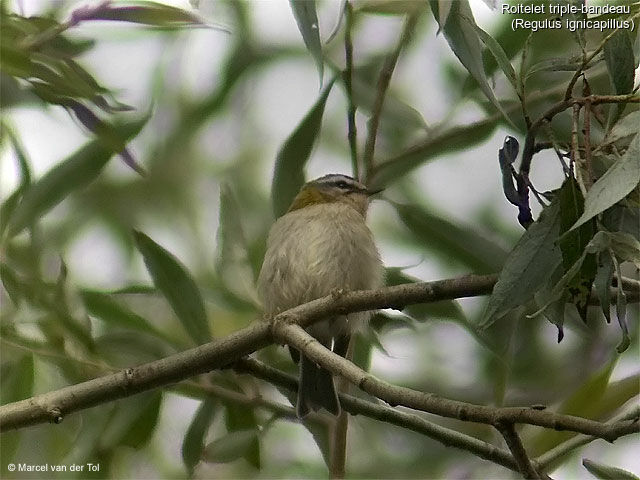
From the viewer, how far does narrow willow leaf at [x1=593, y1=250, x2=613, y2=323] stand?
81cm

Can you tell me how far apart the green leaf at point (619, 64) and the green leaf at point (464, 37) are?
0.42 ft

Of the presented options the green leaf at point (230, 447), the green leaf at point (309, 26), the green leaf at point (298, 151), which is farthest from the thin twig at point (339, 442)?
the green leaf at point (309, 26)

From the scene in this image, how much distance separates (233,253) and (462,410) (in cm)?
74

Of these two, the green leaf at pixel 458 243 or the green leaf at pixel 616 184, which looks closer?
the green leaf at pixel 616 184

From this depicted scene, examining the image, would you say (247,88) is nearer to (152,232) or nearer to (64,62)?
(152,232)

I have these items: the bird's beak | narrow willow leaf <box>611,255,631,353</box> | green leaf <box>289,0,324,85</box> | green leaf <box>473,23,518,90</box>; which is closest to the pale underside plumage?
the bird's beak

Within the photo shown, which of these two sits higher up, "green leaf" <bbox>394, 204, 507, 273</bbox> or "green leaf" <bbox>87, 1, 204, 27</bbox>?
"green leaf" <bbox>87, 1, 204, 27</bbox>

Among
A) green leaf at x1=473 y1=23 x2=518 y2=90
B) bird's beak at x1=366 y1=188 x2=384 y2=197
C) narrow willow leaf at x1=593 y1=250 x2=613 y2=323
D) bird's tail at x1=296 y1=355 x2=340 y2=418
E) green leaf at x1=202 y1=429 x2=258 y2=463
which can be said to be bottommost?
green leaf at x1=202 y1=429 x2=258 y2=463

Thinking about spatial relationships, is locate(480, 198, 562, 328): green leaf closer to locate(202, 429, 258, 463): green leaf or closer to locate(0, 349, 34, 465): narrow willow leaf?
locate(202, 429, 258, 463): green leaf

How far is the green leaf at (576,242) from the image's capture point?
867mm

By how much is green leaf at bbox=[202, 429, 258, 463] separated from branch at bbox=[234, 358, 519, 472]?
92 mm

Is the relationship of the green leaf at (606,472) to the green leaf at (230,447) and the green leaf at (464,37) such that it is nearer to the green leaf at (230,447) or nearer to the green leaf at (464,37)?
the green leaf at (464,37)

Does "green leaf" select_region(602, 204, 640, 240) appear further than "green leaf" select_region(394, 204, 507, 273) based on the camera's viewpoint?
No

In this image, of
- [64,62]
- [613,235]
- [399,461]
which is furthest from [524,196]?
[64,62]
